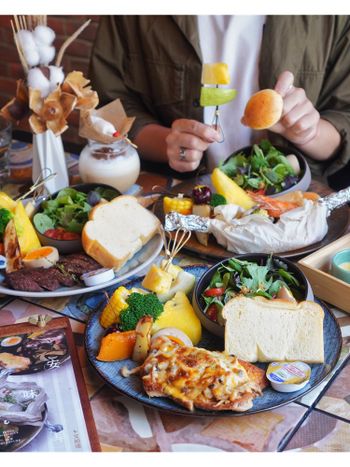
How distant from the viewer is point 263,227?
1.46 metres

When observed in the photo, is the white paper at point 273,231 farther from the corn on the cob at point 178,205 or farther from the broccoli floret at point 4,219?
the broccoli floret at point 4,219

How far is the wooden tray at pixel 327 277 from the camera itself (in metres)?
1.29

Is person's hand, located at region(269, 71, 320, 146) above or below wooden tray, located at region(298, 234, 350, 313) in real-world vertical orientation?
above

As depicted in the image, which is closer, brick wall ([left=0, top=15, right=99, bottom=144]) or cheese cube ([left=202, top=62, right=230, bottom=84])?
cheese cube ([left=202, top=62, right=230, bottom=84])

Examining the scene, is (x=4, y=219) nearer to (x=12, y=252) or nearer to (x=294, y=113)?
(x=12, y=252)

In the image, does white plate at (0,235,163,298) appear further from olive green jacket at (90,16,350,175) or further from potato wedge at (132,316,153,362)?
olive green jacket at (90,16,350,175)

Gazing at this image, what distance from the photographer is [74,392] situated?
3.61 feet

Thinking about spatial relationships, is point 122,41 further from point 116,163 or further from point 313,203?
point 313,203

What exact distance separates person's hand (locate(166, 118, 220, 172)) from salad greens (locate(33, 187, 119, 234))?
0.93 ft

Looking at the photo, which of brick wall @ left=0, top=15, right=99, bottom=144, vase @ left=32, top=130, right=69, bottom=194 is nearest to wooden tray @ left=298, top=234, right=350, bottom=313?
vase @ left=32, top=130, right=69, bottom=194

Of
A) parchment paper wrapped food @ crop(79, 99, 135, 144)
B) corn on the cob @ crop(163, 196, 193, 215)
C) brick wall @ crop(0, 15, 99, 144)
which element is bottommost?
brick wall @ crop(0, 15, 99, 144)

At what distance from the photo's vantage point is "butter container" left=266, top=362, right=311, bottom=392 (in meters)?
1.05
